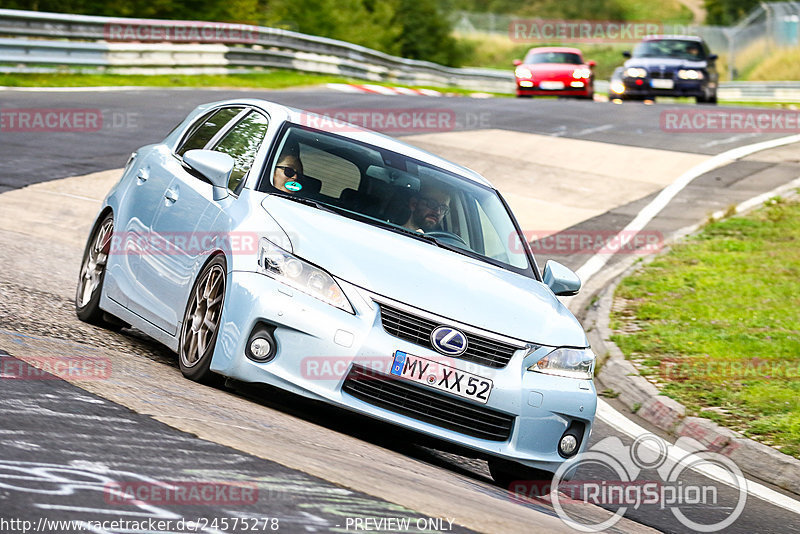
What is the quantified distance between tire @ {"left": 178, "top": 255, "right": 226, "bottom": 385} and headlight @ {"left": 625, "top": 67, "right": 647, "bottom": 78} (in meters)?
25.1

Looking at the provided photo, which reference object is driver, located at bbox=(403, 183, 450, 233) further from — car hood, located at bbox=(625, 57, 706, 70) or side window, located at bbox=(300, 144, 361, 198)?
car hood, located at bbox=(625, 57, 706, 70)

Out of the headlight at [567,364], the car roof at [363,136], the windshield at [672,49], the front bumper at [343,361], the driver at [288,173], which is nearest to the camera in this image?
the front bumper at [343,361]

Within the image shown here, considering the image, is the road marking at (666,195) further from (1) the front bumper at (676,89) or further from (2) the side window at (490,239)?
(1) the front bumper at (676,89)

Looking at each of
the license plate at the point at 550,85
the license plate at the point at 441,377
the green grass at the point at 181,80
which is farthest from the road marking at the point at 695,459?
the license plate at the point at 550,85

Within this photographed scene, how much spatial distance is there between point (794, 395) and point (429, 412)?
13.0 feet

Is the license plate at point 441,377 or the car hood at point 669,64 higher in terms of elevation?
the license plate at point 441,377

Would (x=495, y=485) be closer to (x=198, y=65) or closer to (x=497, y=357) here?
(x=497, y=357)

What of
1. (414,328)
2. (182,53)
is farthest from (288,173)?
(182,53)

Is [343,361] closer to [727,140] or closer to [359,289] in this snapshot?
[359,289]

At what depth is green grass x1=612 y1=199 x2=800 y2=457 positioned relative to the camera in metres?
8.49

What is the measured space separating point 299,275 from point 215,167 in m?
1.13

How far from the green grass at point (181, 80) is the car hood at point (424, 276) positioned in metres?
19.2

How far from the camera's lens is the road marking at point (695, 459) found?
6.91 metres

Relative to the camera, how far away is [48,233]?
1172 cm
